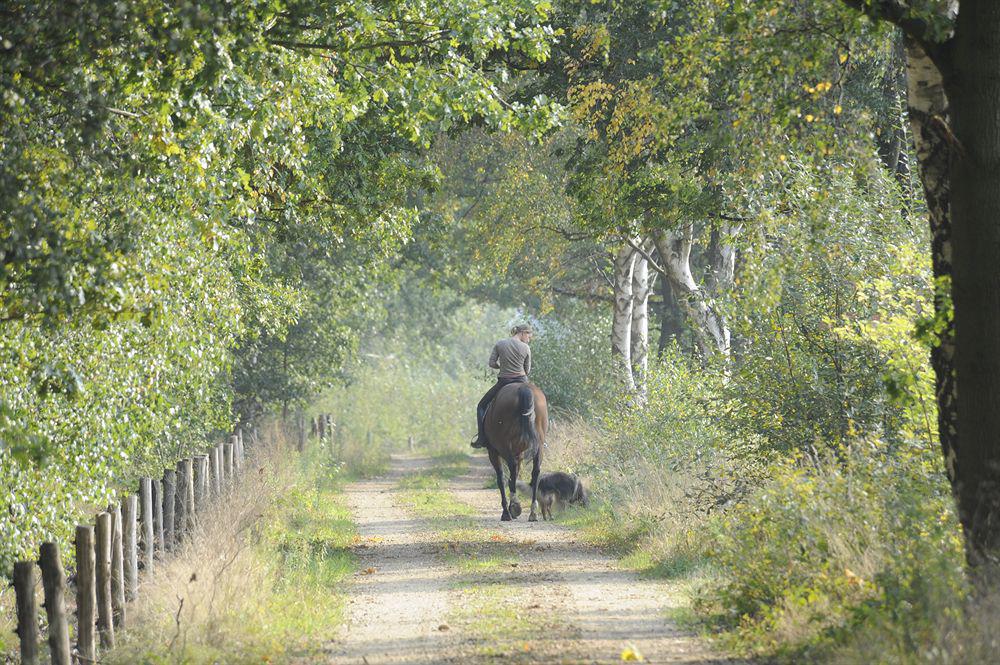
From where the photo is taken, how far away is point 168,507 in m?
13.2

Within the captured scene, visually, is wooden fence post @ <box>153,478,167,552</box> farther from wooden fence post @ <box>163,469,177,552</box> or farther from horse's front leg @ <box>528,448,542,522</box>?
horse's front leg @ <box>528,448,542,522</box>

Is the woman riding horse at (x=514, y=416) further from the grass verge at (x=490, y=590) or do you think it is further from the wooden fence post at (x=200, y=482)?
the wooden fence post at (x=200, y=482)

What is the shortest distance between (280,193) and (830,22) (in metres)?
6.88

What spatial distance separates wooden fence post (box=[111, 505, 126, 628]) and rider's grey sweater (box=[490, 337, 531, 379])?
7890mm

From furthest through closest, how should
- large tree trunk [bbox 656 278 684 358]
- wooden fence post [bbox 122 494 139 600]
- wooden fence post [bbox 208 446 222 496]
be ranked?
large tree trunk [bbox 656 278 684 358]
wooden fence post [bbox 208 446 222 496]
wooden fence post [bbox 122 494 139 600]

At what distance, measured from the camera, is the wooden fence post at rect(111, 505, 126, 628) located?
10.3 metres

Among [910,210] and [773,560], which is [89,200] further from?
[910,210]

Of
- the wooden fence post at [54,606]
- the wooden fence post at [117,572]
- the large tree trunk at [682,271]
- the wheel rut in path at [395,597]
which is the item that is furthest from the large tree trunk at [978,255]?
the large tree trunk at [682,271]

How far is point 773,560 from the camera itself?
9312 mm

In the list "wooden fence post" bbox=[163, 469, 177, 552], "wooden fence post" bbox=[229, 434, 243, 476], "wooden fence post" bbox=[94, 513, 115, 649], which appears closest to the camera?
"wooden fence post" bbox=[94, 513, 115, 649]

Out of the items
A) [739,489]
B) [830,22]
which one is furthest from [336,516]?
[830,22]

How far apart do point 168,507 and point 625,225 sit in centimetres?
753

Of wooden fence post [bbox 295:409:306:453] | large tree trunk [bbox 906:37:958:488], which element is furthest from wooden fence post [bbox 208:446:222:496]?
wooden fence post [bbox 295:409:306:453]

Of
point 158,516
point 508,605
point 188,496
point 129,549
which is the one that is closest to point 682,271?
point 188,496
